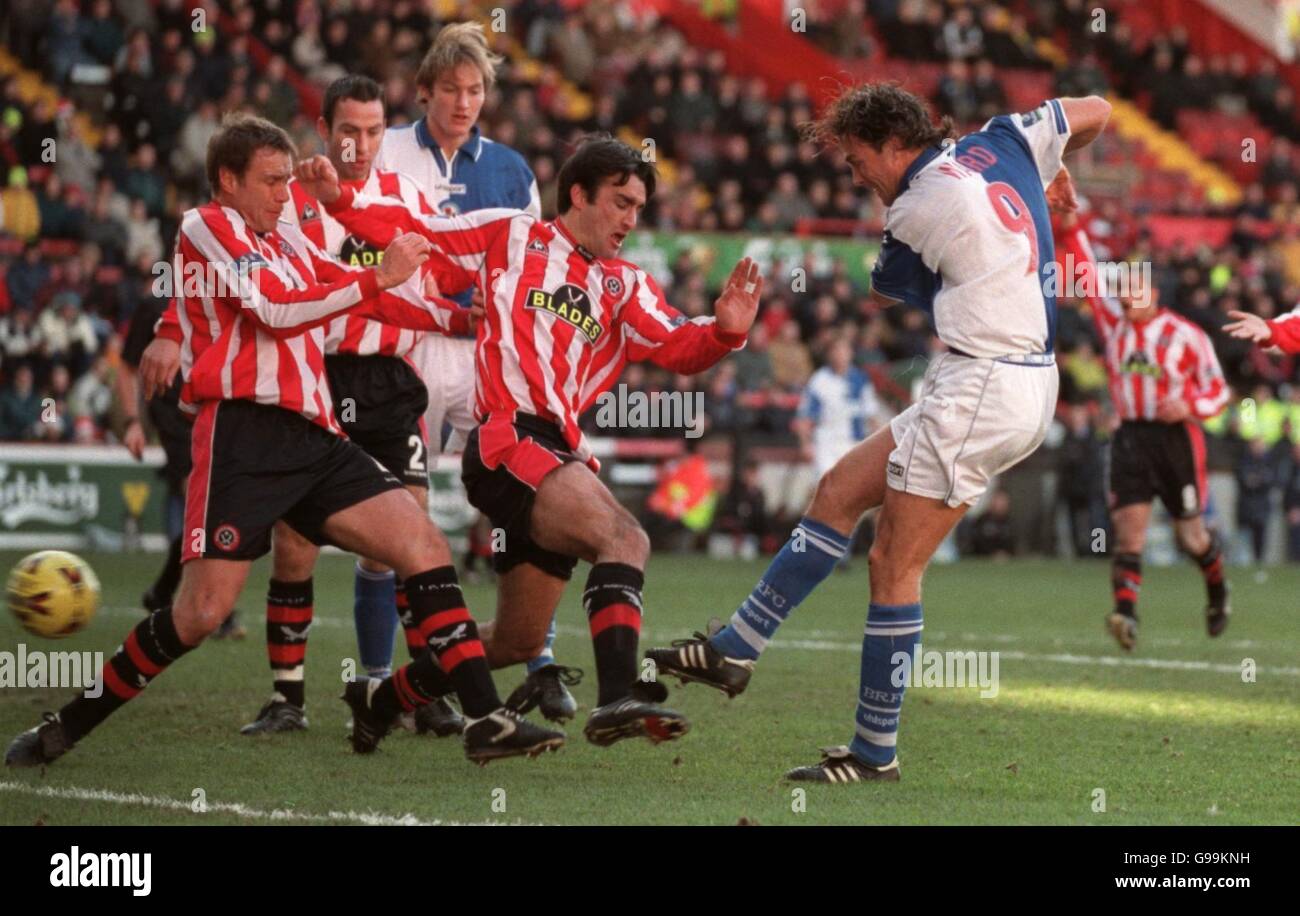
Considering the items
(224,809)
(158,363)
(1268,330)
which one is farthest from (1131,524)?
(224,809)

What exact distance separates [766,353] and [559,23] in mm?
7145

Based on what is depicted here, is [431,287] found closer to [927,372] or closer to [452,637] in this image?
[452,637]

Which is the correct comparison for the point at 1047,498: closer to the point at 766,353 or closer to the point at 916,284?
the point at 766,353

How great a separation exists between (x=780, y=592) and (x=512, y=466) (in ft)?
3.11

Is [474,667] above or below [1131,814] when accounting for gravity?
above

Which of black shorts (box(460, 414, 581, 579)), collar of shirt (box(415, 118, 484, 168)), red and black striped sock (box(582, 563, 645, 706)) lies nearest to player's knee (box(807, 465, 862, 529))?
red and black striped sock (box(582, 563, 645, 706))

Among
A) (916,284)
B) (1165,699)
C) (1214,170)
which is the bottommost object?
(1165,699)

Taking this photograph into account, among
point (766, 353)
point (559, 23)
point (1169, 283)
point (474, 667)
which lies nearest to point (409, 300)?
point (474, 667)

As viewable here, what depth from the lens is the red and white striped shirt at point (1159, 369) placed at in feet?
38.1

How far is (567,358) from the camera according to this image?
6262mm

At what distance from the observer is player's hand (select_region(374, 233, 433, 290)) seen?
19.1 ft

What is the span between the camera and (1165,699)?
27.5 feet

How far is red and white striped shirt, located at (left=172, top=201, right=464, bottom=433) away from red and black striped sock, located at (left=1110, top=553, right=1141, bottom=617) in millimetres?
5873

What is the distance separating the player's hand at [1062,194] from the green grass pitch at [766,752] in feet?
6.28
